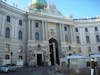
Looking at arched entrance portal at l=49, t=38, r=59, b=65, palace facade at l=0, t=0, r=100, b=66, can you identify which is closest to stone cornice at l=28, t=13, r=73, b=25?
palace facade at l=0, t=0, r=100, b=66

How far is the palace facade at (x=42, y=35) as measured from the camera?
42.4 meters

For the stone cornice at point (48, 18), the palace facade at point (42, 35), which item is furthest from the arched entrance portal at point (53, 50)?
the stone cornice at point (48, 18)

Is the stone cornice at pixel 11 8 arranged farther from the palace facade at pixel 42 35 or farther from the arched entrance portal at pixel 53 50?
the arched entrance portal at pixel 53 50

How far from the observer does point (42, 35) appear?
163ft

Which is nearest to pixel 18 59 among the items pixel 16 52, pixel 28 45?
pixel 16 52

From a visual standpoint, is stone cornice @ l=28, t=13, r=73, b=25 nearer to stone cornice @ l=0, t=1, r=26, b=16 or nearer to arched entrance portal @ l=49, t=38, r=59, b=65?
stone cornice @ l=0, t=1, r=26, b=16

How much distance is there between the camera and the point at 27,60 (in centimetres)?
4509

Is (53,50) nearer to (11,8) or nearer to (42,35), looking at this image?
(42,35)

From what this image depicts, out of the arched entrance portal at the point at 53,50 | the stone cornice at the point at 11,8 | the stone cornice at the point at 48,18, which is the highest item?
the stone cornice at the point at 11,8

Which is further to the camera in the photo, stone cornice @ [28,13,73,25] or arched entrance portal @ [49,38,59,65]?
arched entrance portal @ [49,38,59,65]

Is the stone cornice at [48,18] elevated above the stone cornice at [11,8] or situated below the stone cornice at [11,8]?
below

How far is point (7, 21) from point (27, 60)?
1241cm

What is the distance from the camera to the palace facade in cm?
4238

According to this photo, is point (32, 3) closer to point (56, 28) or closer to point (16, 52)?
point (56, 28)
